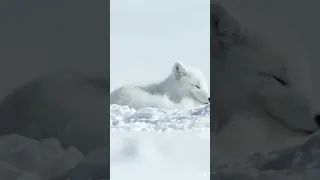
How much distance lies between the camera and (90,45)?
2.03 m

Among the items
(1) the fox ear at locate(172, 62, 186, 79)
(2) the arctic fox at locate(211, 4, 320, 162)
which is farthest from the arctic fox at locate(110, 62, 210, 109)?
(2) the arctic fox at locate(211, 4, 320, 162)

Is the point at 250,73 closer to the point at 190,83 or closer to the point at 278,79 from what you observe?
the point at 278,79

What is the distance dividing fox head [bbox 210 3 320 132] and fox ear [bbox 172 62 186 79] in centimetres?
18

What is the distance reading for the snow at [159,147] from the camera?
7.01 feet

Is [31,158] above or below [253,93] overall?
below

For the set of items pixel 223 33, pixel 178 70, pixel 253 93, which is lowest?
pixel 253 93

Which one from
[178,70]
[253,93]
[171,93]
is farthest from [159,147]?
[253,93]

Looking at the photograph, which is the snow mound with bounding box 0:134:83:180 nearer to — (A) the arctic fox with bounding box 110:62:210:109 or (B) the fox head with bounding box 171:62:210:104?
(A) the arctic fox with bounding box 110:62:210:109

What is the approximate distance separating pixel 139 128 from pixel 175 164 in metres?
0.26

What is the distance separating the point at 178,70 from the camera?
2188 mm

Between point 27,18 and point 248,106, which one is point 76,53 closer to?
point 27,18

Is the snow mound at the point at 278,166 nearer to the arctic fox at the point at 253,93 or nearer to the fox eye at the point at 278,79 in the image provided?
the arctic fox at the point at 253,93

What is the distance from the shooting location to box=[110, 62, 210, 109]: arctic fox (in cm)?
219

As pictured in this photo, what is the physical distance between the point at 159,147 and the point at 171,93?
11.2 inches
